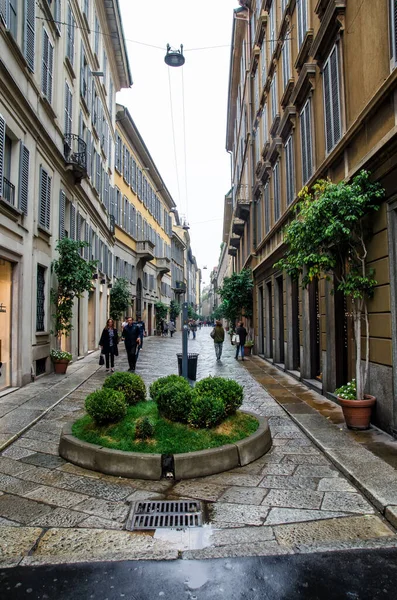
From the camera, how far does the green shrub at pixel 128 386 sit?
642 centimetres

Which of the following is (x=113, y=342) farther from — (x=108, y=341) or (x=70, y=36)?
(x=70, y=36)

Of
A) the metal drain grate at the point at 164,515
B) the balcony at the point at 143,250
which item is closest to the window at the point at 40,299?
the metal drain grate at the point at 164,515

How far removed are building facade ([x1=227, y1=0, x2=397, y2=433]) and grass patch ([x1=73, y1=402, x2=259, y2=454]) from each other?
2357 millimetres

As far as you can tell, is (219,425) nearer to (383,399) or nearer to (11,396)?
(383,399)

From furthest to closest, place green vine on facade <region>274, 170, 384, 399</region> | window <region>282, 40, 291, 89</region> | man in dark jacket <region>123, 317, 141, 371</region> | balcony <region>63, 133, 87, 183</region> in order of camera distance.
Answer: balcony <region>63, 133, 87, 183</region> < man in dark jacket <region>123, 317, 141, 371</region> < window <region>282, 40, 291, 89</region> < green vine on facade <region>274, 170, 384, 399</region>

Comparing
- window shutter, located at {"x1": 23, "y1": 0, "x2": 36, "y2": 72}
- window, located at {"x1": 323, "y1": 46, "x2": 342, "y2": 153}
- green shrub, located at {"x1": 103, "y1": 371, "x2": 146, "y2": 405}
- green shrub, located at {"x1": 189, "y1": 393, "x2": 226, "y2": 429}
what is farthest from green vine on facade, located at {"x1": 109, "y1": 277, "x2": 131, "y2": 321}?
green shrub, located at {"x1": 189, "y1": 393, "x2": 226, "y2": 429}

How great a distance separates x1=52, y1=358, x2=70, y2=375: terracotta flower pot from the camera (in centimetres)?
1286

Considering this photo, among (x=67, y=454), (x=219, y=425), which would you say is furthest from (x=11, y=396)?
(x=219, y=425)

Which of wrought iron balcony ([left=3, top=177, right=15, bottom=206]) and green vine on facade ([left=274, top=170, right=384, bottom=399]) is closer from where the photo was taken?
green vine on facade ([left=274, top=170, right=384, bottom=399])

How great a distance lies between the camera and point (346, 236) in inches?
259

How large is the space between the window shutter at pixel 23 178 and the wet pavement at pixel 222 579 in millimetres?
9304

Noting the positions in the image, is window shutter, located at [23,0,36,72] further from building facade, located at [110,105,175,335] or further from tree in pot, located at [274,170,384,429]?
building facade, located at [110,105,175,335]

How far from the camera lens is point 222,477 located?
4848 millimetres

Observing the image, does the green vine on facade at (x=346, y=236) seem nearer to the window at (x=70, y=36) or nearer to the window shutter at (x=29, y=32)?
the window shutter at (x=29, y=32)
